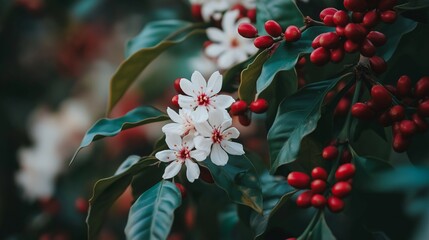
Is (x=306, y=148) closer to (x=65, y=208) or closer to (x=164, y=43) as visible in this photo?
(x=164, y=43)

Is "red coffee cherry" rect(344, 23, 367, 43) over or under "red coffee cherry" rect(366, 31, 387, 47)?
over

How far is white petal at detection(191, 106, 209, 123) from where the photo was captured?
933 millimetres

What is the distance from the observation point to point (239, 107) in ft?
3.19

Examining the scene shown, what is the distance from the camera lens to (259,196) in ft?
3.08

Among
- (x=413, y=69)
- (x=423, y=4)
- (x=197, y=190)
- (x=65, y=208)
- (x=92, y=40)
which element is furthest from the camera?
(x=92, y=40)

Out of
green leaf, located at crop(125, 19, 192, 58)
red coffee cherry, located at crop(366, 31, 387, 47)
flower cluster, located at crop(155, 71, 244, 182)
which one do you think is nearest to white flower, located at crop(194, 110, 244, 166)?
flower cluster, located at crop(155, 71, 244, 182)

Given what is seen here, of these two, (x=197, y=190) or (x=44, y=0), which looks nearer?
(x=197, y=190)

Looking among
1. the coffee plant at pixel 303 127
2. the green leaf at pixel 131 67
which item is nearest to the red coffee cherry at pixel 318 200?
the coffee plant at pixel 303 127

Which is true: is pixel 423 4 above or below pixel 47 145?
above

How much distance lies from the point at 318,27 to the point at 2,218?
124 centimetres

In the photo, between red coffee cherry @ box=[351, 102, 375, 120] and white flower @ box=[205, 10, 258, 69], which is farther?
white flower @ box=[205, 10, 258, 69]

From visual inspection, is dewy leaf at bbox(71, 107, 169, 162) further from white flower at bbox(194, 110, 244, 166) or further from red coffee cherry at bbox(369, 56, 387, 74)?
red coffee cherry at bbox(369, 56, 387, 74)

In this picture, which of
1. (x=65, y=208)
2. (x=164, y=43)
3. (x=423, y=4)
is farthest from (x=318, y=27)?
(x=65, y=208)

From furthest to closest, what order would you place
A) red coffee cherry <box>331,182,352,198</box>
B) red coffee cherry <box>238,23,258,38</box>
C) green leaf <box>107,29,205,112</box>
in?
1. green leaf <box>107,29,205,112</box>
2. red coffee cherry <box>238,23,258,38</box>
3. red coffee cherry <box>331,182,352,198</box>
